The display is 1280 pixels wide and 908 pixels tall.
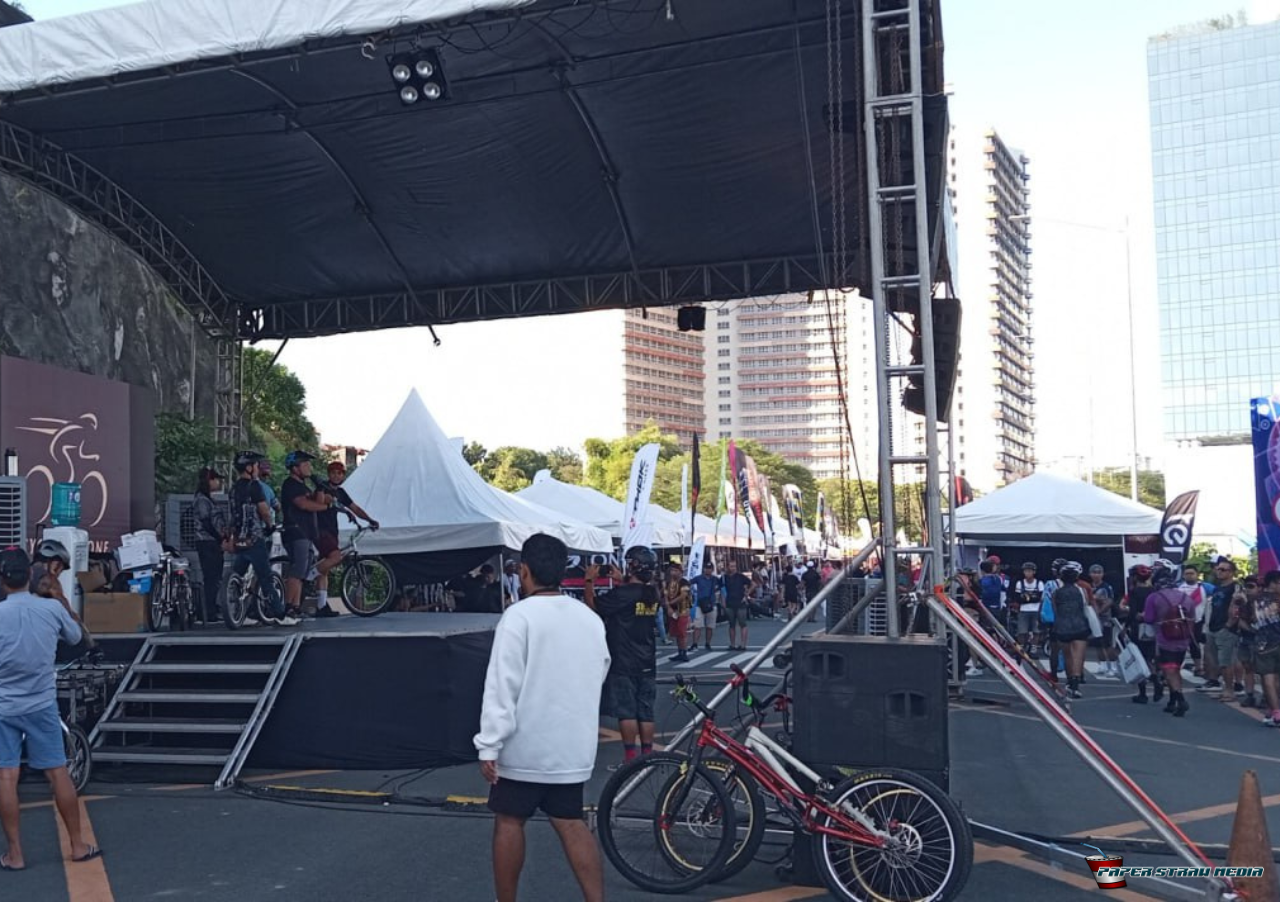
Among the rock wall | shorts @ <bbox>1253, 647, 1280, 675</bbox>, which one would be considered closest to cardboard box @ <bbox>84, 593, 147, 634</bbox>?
the rock wall

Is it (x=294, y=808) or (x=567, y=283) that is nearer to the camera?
(x=294, y=808)

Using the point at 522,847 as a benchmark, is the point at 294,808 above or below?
below

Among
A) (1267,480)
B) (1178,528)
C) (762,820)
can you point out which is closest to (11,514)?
(762,820)

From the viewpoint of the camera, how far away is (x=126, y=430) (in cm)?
1322

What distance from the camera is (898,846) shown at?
17.9 ft

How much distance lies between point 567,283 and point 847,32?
6713mm

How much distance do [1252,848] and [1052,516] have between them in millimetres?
18362

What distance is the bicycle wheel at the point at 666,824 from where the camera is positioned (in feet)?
19.5

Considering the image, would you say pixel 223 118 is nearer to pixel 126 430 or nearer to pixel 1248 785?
pixel 126 430

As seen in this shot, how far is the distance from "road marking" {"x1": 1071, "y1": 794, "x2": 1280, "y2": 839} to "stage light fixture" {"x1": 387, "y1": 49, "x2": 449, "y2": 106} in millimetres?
8627

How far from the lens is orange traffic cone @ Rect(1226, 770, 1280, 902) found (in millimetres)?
5414

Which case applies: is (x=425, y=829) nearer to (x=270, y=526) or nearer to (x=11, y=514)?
(x=270, y=526)

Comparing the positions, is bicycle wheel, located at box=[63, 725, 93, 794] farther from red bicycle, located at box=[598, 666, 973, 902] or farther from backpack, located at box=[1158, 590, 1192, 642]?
backpack, located at box=[1158, 590, 1192, 642]

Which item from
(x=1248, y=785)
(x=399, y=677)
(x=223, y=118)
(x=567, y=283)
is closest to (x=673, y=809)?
(x=1248, y=785)
